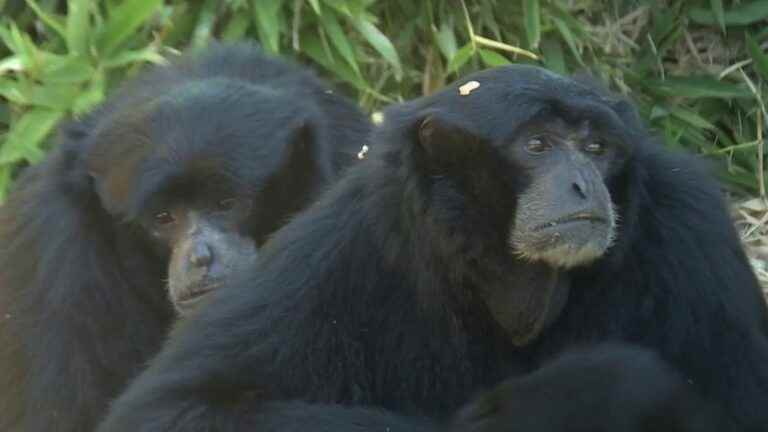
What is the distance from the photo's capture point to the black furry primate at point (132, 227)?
7059mm

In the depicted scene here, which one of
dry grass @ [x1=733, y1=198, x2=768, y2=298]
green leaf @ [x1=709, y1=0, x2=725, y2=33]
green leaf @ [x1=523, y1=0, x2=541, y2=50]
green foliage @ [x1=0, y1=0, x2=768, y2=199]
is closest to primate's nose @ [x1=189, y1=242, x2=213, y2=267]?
green foliage @ [x1=0, y1=0, x2=768, y2=199]

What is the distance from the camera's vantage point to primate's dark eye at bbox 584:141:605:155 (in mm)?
5859

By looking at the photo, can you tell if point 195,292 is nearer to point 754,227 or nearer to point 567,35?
point 567,35

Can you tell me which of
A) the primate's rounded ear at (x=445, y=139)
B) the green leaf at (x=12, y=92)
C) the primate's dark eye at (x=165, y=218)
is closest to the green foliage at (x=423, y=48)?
the green leaf at (x=12, y=92)

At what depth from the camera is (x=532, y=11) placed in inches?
347

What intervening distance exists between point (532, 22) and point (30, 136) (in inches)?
93.3

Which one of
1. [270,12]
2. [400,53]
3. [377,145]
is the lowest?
[400,53]

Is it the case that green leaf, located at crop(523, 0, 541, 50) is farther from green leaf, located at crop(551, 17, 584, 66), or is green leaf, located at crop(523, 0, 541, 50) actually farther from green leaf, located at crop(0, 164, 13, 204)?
green leaf, located at crop(0, 164, 13, 204)

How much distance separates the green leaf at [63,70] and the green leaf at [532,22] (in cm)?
206

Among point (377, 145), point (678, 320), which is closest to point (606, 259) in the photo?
point (678, 320)

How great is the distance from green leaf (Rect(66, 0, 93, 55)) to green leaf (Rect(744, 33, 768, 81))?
10.8ft

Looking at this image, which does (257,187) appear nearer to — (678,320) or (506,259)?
(506,259)

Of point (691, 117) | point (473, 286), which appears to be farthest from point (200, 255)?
point (691, 117)

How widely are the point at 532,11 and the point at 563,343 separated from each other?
3050mm
